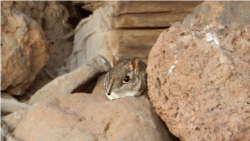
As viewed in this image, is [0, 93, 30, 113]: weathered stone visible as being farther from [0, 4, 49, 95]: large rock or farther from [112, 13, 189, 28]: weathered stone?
[112, 13, 189, 28]: weathered stone

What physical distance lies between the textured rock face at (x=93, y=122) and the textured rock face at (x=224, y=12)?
104 centimetres

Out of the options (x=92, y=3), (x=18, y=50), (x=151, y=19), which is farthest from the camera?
(x=92, y=3)

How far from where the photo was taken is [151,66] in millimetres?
2373

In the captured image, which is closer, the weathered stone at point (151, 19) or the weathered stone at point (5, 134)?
the weathered stone at point (5, 134)

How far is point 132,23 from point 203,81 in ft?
7.95

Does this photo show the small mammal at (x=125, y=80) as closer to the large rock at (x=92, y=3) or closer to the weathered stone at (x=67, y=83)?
the weathered stone at (x=67, y=83)

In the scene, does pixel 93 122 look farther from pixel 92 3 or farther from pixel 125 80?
pixel 92 3

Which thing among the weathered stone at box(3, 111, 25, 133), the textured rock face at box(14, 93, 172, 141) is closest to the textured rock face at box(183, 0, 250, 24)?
the textured rock face at box(14, 93, 172, 141)

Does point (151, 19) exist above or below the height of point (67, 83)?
above

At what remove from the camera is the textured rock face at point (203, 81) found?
192cm

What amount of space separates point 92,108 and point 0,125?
848 millimetres

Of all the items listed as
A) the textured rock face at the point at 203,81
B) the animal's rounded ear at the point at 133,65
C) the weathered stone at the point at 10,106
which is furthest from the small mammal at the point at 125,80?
the weathered stone at the point at 10,106

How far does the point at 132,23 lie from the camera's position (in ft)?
14.0

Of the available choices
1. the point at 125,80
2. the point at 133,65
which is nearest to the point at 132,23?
the point at 133,65
